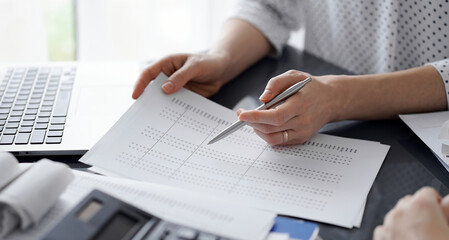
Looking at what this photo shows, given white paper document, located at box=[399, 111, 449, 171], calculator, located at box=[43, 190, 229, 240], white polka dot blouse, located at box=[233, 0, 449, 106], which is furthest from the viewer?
white polka dot blouse, located at box=[233, 0, 449, 106]

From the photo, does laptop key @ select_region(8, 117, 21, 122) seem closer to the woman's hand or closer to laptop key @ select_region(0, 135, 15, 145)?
laptop key @ select_region(0, 135, 15, 145)

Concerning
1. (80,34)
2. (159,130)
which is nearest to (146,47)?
(80,34)

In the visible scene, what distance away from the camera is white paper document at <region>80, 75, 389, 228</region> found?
0.73 metres

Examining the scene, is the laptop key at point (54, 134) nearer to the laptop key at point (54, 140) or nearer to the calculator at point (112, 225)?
the laptop key at point (54, 140)

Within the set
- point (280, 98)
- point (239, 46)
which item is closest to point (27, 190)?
point (280, 98)

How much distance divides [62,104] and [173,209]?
426 millimetres

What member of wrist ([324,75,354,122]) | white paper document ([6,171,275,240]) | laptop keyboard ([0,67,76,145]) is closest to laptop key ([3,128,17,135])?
laptop keyboard ([0,67,76,145])

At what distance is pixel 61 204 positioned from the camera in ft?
2.14

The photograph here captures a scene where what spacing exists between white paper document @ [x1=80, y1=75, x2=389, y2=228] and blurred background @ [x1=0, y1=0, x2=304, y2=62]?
4.56 ft

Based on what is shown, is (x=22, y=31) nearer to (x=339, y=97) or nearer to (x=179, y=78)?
(x=179, y=78)

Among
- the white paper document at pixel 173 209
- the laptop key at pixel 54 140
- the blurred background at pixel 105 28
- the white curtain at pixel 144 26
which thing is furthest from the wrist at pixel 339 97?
the white curtain at pixel 144 26

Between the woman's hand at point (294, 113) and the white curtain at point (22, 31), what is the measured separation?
165 cm

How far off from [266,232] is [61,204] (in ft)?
0.82

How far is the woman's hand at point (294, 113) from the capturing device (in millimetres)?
831
